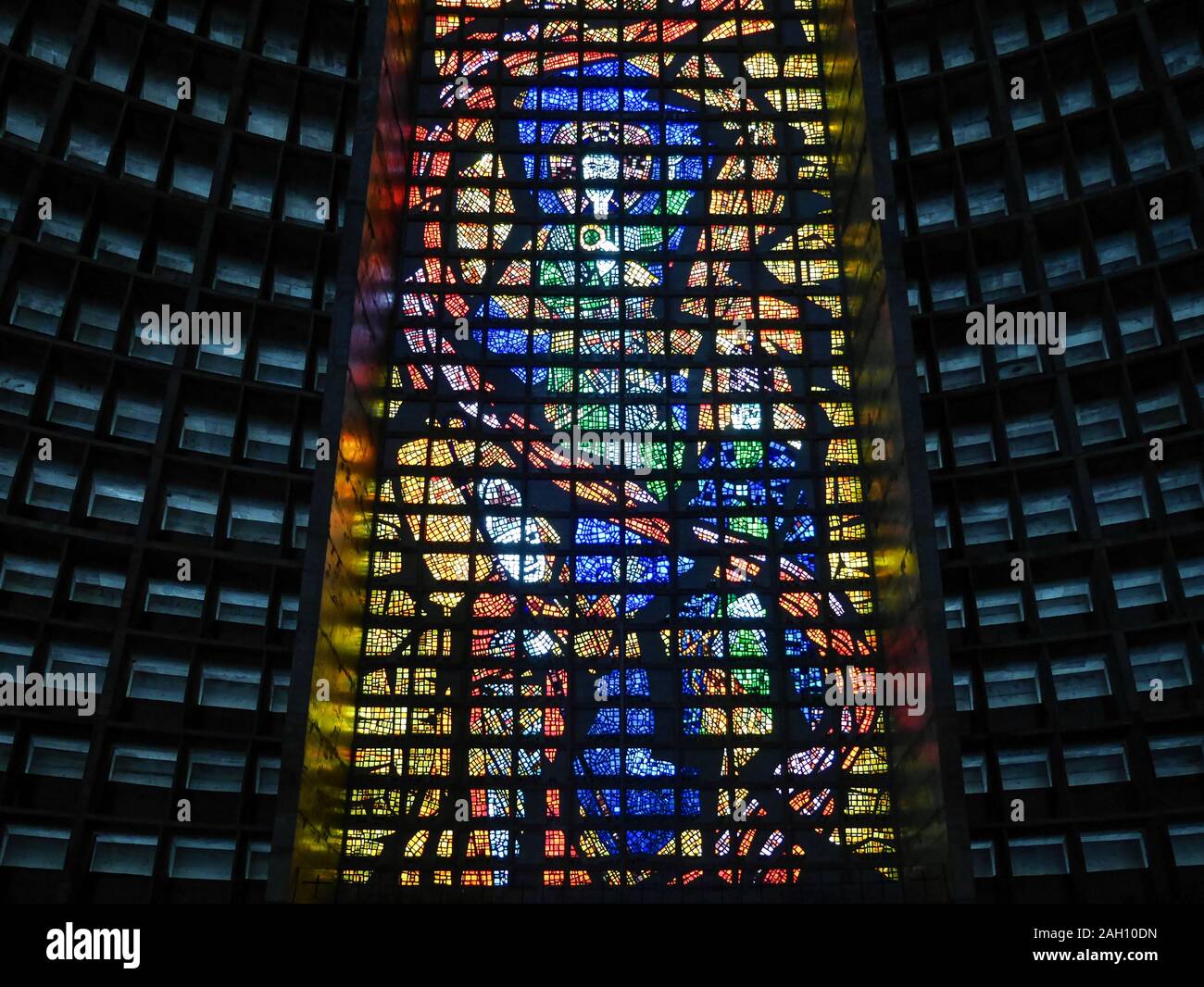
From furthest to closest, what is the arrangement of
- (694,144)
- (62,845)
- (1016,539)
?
(694,144) < (1016,539) < (62,845)

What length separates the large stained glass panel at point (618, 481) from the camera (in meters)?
16.2

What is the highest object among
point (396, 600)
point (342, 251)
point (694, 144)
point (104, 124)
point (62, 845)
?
point (694, 144)

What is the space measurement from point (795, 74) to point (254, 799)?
1226 cm

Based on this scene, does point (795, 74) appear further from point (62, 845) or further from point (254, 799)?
point (62, 845)

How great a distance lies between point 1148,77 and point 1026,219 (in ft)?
7.12

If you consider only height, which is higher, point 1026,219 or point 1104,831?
point 1026,219

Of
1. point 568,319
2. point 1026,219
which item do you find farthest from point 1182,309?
point 568,319

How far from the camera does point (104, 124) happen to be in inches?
672

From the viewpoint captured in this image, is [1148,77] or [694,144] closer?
[1148,77]

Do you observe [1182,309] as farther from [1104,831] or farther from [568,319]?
[568,319]

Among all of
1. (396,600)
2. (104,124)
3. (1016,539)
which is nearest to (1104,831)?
(1016,539)

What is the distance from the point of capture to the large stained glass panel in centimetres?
1617

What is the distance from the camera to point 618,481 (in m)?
17.9

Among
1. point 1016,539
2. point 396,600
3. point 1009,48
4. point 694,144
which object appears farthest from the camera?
point 694,144
